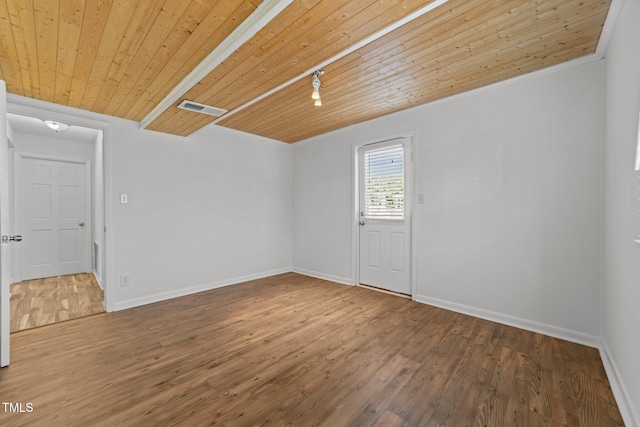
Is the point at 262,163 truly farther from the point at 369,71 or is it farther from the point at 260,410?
the point at 260,410

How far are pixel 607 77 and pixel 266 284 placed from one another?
14.9ft

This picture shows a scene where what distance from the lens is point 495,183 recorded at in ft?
9.59

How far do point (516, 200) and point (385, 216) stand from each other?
1628 mm

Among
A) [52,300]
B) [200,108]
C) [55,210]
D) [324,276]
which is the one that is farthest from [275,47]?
[55,210]

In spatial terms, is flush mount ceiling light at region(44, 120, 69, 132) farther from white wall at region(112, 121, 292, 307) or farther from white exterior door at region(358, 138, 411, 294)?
white exterior door at region(358, 138, 411, 294)

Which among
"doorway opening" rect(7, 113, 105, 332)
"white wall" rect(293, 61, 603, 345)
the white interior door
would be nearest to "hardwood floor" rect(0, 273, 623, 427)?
the white interior door

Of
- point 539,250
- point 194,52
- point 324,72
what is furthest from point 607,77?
point 194,52

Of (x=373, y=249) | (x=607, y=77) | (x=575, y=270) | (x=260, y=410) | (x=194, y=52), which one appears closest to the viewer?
(x=260, y=410)

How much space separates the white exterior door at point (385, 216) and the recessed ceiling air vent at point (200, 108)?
87.1 inches

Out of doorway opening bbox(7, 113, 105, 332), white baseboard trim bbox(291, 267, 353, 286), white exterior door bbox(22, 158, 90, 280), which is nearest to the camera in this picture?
doorway opening bbox(7, 113, 105, 332)

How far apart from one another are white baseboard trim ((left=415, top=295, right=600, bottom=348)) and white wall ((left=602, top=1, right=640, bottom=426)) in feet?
0.68

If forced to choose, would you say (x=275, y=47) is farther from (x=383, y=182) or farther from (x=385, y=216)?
(x=385, y=216)

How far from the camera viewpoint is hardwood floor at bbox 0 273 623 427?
1.62 m

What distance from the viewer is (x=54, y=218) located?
498 centimetres
